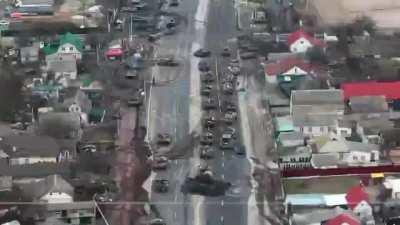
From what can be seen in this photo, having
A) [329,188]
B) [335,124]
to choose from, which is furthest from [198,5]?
[329,188]

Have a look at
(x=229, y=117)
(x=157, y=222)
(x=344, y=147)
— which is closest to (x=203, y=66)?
(x=229, y=117)

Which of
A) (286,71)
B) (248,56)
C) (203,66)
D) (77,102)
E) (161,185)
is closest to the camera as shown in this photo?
(161,185)

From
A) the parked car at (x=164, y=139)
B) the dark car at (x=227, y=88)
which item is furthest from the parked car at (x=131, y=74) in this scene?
the parked car at (x=164, y=139)

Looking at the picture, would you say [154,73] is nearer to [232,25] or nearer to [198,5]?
[232,25]

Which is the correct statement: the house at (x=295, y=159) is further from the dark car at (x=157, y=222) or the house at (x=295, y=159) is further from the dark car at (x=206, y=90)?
the dark car at (x=206, y=90)

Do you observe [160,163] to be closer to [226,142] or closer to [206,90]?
[226,142]

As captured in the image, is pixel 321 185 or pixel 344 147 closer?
pixel 321 185

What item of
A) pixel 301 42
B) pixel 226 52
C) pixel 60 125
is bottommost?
pixel 60 125
